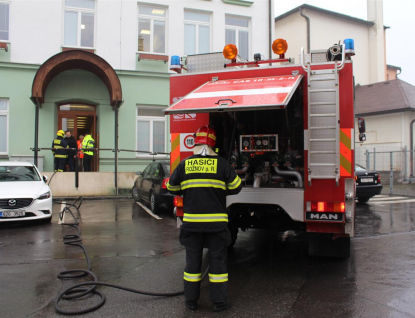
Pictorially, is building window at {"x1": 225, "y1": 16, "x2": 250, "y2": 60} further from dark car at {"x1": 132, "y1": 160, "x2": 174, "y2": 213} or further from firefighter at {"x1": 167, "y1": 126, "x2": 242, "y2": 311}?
firefighter at {"x1": 167, "y1": 126, "x2": 242, "y2": 311}

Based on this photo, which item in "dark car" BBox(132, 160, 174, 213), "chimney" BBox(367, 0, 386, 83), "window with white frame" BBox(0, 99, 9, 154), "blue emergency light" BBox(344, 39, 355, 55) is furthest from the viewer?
"chimney" BBox(367, 0, 386, 83)

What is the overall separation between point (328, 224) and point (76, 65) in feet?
38.0

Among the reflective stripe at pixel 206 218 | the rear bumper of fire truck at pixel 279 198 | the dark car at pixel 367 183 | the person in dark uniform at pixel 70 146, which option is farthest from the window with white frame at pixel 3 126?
the reflective stripe at pixel 206 218

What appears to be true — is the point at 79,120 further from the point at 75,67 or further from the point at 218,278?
the point at 218,278

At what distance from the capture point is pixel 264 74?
16.8 feet

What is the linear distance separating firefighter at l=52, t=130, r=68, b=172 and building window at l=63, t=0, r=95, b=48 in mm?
3694

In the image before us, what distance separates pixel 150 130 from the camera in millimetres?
15633

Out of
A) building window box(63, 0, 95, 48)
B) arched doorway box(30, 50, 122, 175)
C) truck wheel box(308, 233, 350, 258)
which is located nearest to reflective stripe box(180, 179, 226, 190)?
truck wheel box(308, 233, 350, 258)

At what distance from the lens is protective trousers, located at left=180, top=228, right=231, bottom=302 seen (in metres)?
3.88

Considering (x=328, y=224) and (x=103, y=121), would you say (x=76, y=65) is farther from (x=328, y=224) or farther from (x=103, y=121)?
(x=328, y=224)

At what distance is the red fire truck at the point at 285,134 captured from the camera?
453 cm

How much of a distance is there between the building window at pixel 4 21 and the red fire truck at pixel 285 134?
446 inches

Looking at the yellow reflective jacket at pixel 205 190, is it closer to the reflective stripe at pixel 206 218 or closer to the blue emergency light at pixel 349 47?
the reflective stripe at pixel 206 218

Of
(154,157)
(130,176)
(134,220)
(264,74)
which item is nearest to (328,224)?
(264,74)
